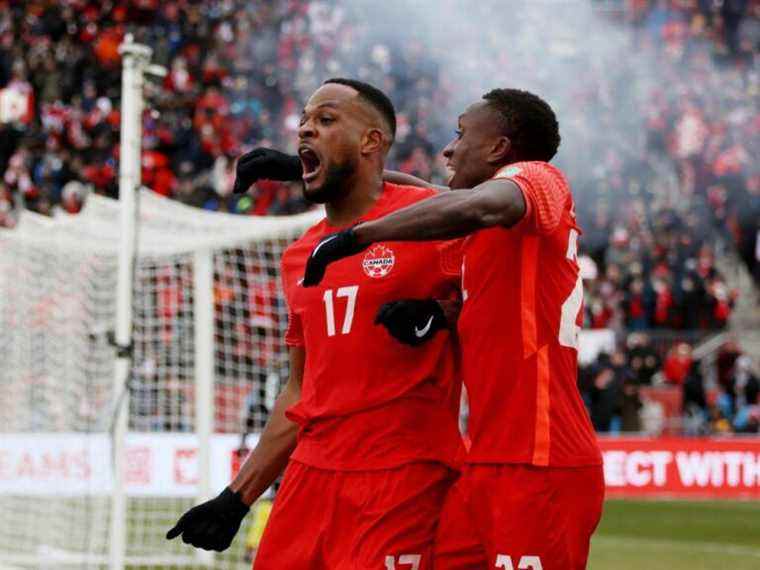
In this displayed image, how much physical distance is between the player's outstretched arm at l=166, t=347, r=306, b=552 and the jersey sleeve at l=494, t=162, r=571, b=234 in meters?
1.07

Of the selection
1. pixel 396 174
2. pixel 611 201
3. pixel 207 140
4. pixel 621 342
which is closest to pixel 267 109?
pixel 207 140

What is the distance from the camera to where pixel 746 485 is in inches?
703

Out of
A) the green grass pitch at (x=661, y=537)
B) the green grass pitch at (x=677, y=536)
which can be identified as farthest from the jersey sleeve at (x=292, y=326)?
the green grass pitch at (x=677, y=536)

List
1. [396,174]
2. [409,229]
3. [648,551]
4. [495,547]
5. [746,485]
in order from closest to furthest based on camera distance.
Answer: [409,229] → [495,547] → [396,174] → [648,551] → [746,485]

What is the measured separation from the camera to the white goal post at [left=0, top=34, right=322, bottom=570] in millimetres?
11438

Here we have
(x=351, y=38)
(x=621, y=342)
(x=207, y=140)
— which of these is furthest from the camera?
(x=351, y=38)

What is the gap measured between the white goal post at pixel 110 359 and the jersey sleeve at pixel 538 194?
676 centimetres

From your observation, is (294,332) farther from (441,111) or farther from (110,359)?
(441,111)

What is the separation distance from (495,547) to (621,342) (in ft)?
54.6

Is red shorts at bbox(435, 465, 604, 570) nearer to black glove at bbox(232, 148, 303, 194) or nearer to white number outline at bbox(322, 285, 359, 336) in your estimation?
white number outline at bbox(322, 285, 359, 336)

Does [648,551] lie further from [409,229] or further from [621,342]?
[409,229]

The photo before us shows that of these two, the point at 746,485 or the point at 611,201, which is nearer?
the point at 746,485

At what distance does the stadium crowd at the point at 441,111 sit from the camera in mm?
21859

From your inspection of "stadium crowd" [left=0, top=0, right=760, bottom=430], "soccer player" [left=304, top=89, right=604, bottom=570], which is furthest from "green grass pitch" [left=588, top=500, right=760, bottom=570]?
"soccer player" [left=304, top=89, right=604, bottom=570]
